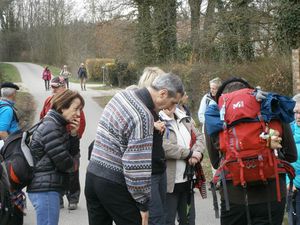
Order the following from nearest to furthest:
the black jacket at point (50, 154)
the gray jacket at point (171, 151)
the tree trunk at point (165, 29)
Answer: the black jacket at point (50, 154) < the gray jacket at point (171, 151) < the tree trunk at point (165, 29)

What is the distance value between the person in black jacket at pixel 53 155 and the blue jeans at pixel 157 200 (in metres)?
0.78

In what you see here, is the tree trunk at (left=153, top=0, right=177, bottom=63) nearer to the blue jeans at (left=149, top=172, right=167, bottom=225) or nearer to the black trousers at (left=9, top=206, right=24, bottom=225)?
the blue jeans at (left=149, top=172, right=167, bottom=225)

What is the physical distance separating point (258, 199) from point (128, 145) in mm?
1071

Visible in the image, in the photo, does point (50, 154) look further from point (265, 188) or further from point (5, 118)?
point (5, 118)

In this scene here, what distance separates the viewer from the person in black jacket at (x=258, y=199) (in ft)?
12.3

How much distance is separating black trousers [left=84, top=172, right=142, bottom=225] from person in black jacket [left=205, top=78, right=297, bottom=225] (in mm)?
723

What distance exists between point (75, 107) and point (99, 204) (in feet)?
3.24

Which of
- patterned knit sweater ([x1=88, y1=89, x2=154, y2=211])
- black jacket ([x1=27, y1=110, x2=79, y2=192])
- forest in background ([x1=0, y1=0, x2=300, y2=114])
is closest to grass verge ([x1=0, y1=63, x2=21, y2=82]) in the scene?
forest in background ([x1=0, y1=0, x2=300, y2=114])

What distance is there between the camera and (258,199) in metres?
3.75

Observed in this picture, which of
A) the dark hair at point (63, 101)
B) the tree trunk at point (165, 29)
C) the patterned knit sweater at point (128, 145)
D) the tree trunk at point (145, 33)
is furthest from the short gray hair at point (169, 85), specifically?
the tree trunk at point (145, 33)

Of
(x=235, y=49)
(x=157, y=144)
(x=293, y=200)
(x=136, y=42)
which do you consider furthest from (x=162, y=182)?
(x=136, y=42)

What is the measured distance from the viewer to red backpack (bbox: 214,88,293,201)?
11.8 feet

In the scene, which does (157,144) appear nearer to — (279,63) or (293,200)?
(293,200)

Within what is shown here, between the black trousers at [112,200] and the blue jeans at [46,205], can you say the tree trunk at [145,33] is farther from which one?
the black trousers at [112,200]
